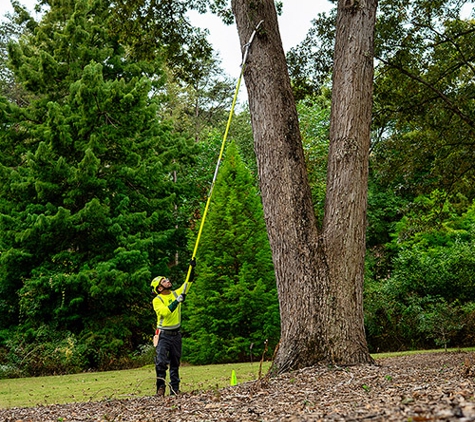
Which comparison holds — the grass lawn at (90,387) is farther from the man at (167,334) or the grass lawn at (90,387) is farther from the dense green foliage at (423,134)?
the dense green foliage at (423,134)

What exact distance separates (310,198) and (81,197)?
506 inches

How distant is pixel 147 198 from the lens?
65.0 feet

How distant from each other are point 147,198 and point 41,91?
499 cm

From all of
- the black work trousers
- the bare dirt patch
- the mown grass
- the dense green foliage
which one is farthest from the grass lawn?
the dense green foliage

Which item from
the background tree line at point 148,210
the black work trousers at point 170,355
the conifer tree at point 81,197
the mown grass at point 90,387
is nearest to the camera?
the black work trousers at point 170,355

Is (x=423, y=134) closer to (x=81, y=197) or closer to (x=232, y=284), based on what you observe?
(x=232, y=284)

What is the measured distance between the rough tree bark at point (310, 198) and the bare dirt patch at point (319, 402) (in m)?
0.44

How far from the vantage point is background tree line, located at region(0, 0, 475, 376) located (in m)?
12.3

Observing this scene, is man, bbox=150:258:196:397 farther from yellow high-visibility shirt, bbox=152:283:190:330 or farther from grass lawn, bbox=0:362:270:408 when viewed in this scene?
grass lawn, bbox=0:362:270:408

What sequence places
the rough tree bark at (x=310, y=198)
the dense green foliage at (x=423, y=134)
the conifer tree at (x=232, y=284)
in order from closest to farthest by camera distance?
the rough tree bark at (x=310, y=198)
the dense green foliage at (x=423, y=134)
the conifer tree at (x=232, y=284)

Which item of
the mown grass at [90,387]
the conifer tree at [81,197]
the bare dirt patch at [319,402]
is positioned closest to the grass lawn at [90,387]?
the mown grass at [90,387]

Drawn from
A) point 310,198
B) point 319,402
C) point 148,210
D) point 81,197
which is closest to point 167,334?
Result: point 310,198

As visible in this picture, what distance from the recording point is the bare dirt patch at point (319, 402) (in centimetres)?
329

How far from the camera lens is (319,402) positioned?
4.59 meters
